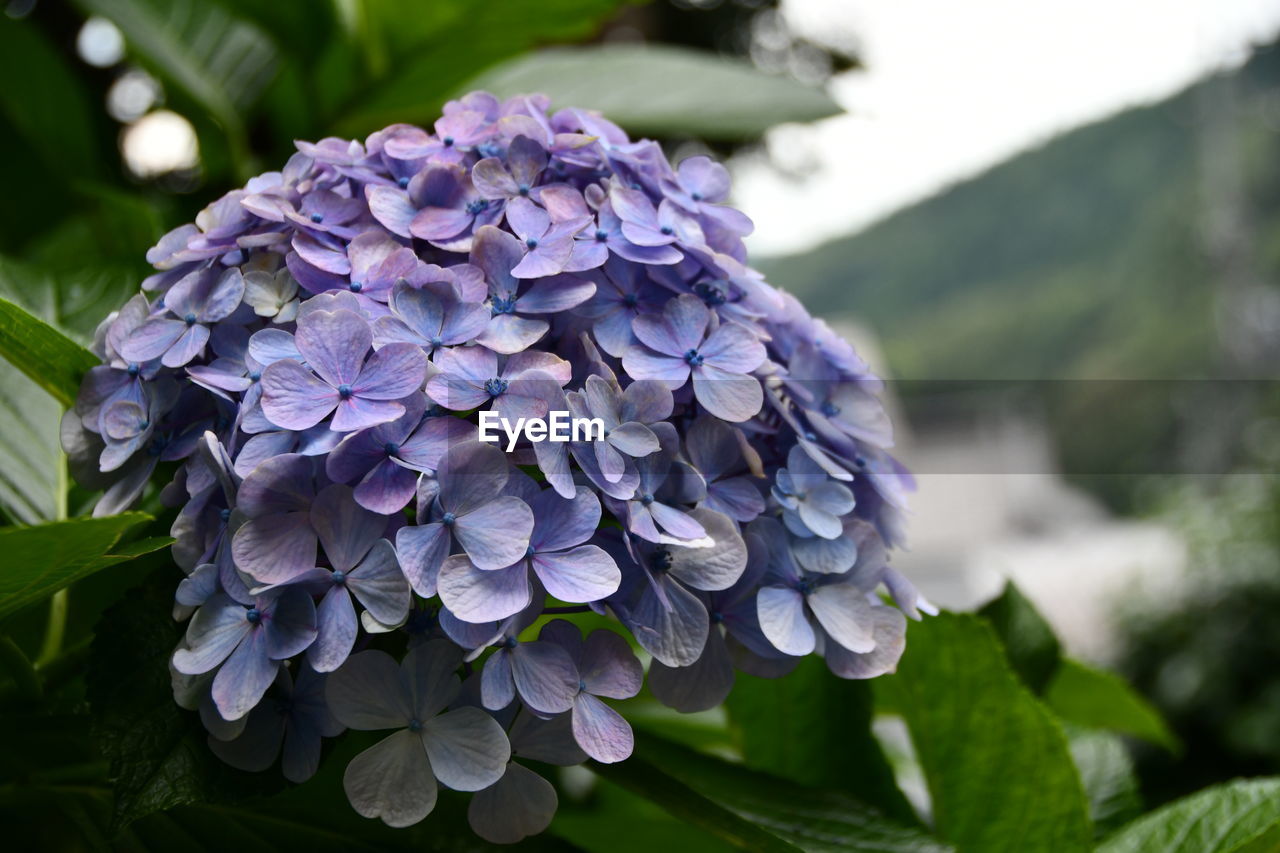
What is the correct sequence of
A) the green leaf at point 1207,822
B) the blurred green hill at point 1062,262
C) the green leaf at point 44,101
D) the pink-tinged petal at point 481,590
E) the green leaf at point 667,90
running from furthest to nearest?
the blurred green hill at point 1062,262
the green leaf at point 44,101
the green leaf at point 667,90
the green leaf at point 1207,822
the pink-tinged petal at point 481,590

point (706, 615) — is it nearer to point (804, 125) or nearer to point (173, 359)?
point (173, 359)

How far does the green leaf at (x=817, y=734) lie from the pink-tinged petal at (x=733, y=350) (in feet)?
0.67

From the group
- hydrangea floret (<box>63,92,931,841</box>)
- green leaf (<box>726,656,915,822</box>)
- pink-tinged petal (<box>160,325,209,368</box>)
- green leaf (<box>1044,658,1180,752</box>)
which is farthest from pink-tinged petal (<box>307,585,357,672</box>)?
green leaf (<box>1044,658,1180,752</box>)

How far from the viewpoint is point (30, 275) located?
21.6 inches

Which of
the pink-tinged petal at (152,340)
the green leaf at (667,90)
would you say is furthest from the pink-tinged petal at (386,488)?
the green leaf at (667,90)

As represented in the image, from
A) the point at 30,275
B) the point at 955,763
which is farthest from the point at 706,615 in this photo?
the point at 30,275

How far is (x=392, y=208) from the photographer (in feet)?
1.22

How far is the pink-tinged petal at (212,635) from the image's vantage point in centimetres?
30

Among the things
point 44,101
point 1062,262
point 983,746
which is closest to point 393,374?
point 983,746

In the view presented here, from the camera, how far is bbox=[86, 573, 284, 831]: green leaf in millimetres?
302

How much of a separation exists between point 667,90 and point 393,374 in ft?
1.81

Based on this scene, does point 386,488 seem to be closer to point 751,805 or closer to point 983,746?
point 751,805

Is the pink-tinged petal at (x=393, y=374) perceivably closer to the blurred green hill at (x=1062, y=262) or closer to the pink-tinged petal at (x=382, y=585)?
the pink-tinged petal at (x=382, y=585)

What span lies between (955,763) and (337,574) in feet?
1.05
